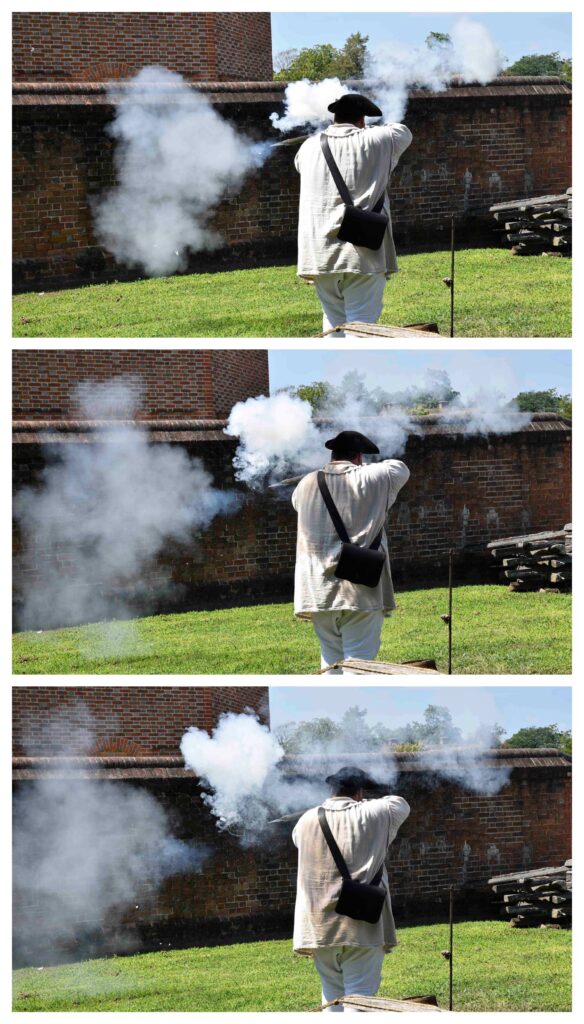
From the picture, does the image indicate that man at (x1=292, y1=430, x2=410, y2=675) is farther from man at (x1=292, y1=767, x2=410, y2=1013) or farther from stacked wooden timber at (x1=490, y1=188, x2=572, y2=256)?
stacked wooden timber at (x1=490, y1=188, x2=572, y2=256)

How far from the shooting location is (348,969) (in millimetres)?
12227

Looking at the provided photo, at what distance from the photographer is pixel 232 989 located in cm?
1319

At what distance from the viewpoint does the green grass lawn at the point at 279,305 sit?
1455cm

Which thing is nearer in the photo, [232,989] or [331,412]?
[232,989]

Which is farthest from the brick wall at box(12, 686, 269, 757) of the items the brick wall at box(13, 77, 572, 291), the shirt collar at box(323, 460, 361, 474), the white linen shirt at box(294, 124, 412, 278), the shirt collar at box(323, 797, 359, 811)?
the white linen shirt at box(294, 124, 412, 278)

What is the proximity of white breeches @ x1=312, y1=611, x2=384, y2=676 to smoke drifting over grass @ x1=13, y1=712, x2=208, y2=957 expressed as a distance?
2.12 metres

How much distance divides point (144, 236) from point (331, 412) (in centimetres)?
183

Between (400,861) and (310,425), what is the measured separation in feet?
9.61

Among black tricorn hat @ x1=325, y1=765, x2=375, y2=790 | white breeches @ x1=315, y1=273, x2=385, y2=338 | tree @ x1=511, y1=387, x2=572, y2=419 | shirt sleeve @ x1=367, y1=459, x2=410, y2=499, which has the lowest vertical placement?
black tricorn hat @ x1=325, y1=765, x2=375, y2=790

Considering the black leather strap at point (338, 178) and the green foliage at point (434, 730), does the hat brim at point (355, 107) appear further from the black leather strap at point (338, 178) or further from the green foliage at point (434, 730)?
the green foliage at point (434, 730)

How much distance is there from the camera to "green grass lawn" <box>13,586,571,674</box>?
14055mm

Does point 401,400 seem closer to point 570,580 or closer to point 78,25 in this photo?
point 570,580

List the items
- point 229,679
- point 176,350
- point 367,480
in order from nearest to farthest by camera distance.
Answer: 1. point 367,480
2. point 229,679
3. point 176,350

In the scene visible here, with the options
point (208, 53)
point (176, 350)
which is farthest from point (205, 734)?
point (208, 53)
